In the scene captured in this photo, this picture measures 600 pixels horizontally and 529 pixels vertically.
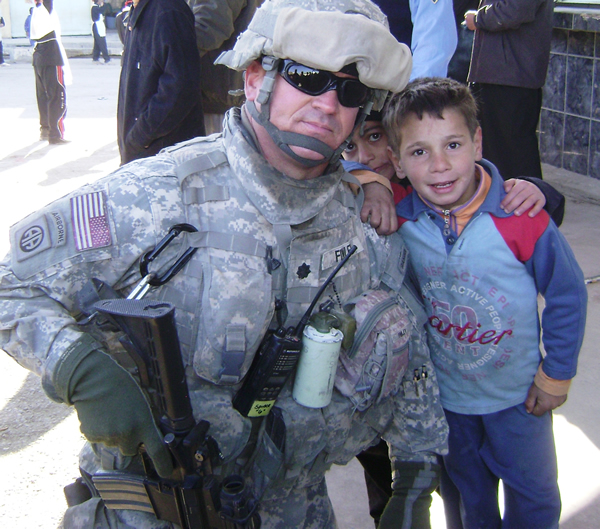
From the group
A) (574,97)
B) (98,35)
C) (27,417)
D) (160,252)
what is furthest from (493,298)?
(98,35)

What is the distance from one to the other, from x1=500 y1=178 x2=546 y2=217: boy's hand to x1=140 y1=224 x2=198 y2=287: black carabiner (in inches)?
35.7

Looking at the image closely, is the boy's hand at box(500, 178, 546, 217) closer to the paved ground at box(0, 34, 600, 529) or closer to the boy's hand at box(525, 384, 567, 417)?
the boy's hand at box(525, 384, 567, 417)

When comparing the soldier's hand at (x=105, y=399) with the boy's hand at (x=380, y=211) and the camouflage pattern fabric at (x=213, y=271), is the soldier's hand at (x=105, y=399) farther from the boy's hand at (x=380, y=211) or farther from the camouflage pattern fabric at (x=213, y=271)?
the boy's hand at (x=380, y=211)

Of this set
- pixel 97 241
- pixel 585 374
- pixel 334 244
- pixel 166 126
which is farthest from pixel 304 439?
pixel 166 126

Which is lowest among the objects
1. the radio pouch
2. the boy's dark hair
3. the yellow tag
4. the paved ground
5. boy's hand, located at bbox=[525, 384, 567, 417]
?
the paved ground

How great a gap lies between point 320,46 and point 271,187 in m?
0.35

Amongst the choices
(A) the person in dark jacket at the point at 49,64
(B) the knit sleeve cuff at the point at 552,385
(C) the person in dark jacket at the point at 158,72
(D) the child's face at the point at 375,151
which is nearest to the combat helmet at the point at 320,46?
(D) the child's face at the point at 375,151

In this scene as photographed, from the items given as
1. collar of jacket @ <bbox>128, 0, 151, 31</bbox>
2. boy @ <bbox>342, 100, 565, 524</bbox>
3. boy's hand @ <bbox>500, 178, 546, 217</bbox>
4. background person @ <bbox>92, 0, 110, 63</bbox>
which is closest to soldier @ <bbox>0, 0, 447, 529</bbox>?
boy @ <bbox>342, 100, 565, 524</bbox>

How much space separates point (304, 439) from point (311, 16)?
1004 millimetres

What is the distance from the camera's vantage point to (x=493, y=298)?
1.84 metres

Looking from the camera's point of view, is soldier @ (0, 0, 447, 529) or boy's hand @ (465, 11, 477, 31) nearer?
soldier @ (0, 0, 447, 529)

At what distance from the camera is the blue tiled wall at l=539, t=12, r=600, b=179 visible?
5.50 metres

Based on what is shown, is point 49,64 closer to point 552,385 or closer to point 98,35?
point 552,385

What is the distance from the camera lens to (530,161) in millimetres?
4336
